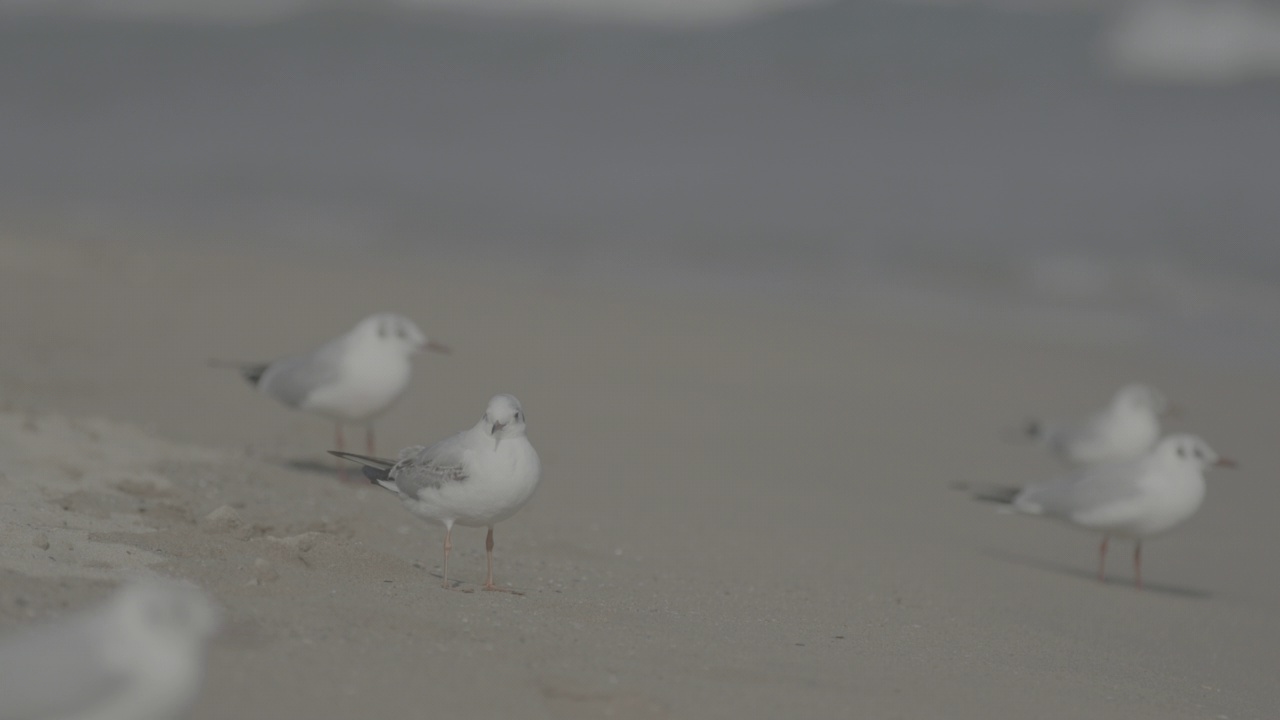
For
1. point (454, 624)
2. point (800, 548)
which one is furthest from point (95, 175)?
point (454, 624)

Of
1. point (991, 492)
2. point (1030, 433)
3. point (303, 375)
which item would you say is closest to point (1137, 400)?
point (1030, 433)

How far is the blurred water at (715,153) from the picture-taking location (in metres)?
14.7

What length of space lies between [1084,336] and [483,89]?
14.9 metres

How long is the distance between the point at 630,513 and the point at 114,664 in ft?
13.6

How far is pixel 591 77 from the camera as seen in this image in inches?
995

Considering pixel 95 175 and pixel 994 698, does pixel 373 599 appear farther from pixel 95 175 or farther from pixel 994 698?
pixel 95 175

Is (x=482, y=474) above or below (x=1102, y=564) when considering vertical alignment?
below

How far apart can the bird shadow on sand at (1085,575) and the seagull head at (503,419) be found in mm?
2999

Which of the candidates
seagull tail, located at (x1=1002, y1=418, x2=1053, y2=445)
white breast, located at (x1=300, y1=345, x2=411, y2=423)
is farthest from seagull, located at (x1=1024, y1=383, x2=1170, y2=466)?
white breast, located at (x1=300, y1=345, x2=411, y2=423)

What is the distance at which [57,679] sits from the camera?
267 centimetres

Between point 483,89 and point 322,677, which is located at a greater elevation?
point 483,89

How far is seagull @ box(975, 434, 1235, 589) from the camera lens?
22.5 feet

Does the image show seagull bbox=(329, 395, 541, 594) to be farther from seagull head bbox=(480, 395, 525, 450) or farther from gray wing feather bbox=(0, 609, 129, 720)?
gray wing feather bbox=(0, 609, 129, 720)

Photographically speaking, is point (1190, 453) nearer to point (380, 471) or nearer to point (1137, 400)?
point (1137, 400)
